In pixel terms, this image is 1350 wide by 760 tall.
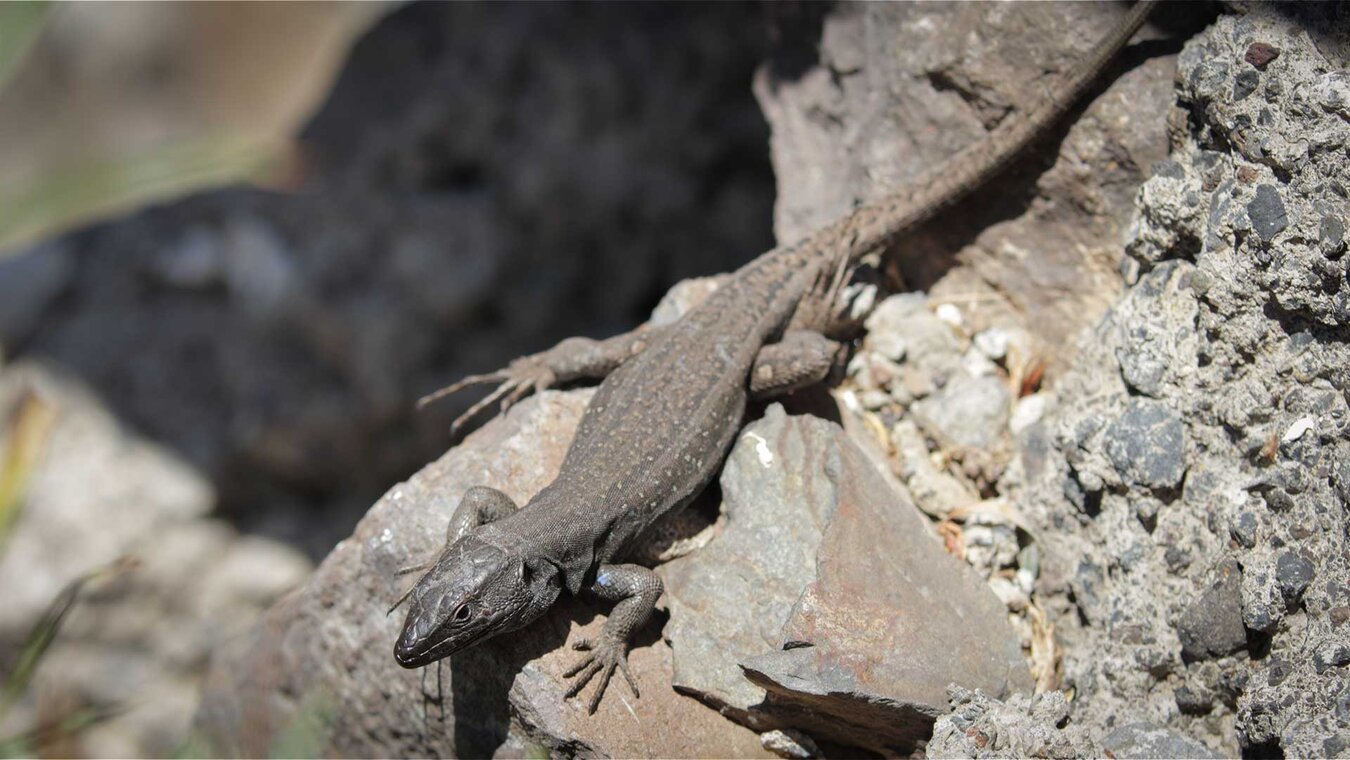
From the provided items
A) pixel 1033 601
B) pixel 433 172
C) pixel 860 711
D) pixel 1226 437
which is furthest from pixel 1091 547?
pixel 433 172

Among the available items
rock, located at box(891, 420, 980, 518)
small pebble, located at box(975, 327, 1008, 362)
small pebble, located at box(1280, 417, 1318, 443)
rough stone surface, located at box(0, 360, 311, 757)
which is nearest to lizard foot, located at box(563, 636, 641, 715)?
rock, located at box(891, 420, 980, 518)

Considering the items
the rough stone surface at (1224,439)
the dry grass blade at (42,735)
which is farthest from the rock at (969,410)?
the dry grass blade at (42,735)

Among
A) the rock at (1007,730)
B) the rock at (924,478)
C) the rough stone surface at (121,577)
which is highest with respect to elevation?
the rock at (924,478)

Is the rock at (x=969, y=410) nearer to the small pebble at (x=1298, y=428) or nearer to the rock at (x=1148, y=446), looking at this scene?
the rock at (x=1148, y=446)

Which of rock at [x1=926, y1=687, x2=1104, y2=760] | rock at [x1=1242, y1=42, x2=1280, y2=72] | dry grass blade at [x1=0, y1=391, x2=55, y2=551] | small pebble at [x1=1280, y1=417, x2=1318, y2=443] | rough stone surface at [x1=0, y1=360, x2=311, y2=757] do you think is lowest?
rough stone surface at [x1=0, y1=360, x2=311, y2=757]

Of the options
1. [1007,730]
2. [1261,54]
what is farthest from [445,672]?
[1261,54]

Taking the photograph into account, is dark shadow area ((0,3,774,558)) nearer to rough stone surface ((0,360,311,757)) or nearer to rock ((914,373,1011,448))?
rough stone surface ((0,360,311,757))
